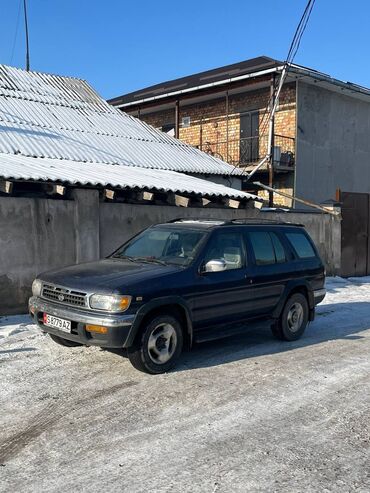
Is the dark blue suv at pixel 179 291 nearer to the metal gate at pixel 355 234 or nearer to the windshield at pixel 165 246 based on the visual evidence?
the windshield at pixel 165 246

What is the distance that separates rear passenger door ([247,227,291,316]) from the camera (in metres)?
6.77

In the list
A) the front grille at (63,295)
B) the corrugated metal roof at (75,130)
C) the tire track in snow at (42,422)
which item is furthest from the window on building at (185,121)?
the tire track in snow at (42,422)

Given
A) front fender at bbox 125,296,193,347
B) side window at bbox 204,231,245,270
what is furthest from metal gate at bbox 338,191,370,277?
front fender at bbox 125,296,193,347

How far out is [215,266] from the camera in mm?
5977

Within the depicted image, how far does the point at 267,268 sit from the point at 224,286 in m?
0.97

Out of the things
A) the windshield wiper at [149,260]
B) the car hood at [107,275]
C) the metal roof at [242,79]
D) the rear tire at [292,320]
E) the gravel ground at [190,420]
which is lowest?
the gravel ground at [190,420]

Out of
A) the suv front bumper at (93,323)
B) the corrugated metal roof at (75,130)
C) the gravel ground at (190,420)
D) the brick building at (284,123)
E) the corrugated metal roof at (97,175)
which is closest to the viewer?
the gravel ground at (190,420)

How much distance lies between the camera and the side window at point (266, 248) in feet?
22.8

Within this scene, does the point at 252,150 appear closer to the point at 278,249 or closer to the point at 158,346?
the point at 278,249

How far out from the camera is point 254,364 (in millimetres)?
6086

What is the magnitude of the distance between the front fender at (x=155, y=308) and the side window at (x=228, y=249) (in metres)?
0.73

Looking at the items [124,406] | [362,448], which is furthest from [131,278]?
[362,448]

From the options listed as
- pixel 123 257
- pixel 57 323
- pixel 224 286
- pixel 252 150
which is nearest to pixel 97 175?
pixel 123 257

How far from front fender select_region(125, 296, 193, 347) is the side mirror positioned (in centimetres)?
54
